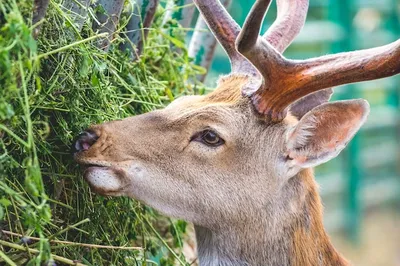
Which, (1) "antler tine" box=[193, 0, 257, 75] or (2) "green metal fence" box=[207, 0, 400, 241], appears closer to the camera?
(1) "antler tine" box=[193, 0, 257, 75]

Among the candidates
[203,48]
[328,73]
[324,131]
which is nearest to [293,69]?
[328,73]

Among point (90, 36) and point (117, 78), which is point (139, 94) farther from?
point (90, 36)

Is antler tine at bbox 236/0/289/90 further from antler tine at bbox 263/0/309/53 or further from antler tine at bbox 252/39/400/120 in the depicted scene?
antler tine at bbox 263/0/309/53

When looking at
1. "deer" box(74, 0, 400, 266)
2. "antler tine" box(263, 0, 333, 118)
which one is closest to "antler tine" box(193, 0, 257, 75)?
"deer" box(74, 0, 400, 266)

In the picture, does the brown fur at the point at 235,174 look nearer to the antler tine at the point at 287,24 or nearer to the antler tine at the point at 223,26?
the antler tine at the point at 223,26

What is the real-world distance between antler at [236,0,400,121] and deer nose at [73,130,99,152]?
0.74m

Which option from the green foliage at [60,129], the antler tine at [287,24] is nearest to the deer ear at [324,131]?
the antler tine at [287,24]

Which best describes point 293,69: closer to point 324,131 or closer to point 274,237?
point 324,131

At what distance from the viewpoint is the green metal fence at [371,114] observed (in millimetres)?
11633

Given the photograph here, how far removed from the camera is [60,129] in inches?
156

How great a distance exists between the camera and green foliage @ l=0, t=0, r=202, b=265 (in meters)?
3.14

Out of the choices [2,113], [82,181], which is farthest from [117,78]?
[2,113]

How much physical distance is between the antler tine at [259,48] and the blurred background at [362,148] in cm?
635

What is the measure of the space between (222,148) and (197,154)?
13 cm
